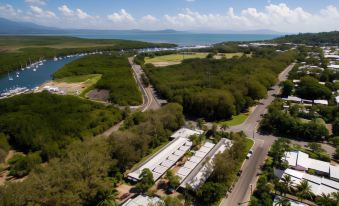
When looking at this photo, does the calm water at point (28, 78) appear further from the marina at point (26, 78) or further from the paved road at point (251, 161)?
the paved road at point (251, 161)

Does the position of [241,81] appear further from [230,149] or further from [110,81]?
[110,81]

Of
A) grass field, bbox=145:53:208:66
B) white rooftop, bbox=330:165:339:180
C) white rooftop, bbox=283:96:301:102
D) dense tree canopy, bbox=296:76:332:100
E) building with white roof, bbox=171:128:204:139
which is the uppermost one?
grass field, bbox=145:53:208:66

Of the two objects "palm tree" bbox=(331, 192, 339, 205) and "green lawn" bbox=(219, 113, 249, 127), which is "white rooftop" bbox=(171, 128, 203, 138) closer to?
"green lawn" bbox=(219, 113, 249, 127)

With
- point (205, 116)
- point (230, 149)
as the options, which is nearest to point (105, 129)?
point (205, 116)

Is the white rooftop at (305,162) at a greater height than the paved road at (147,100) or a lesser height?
lesser

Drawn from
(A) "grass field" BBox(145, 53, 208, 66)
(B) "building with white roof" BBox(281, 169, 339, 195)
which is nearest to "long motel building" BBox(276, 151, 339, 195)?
(B) "building with white roof" BBox(281, 169, 339, 195)

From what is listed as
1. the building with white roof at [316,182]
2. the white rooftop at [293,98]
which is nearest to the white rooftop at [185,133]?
the building with white roof at [316,182]
